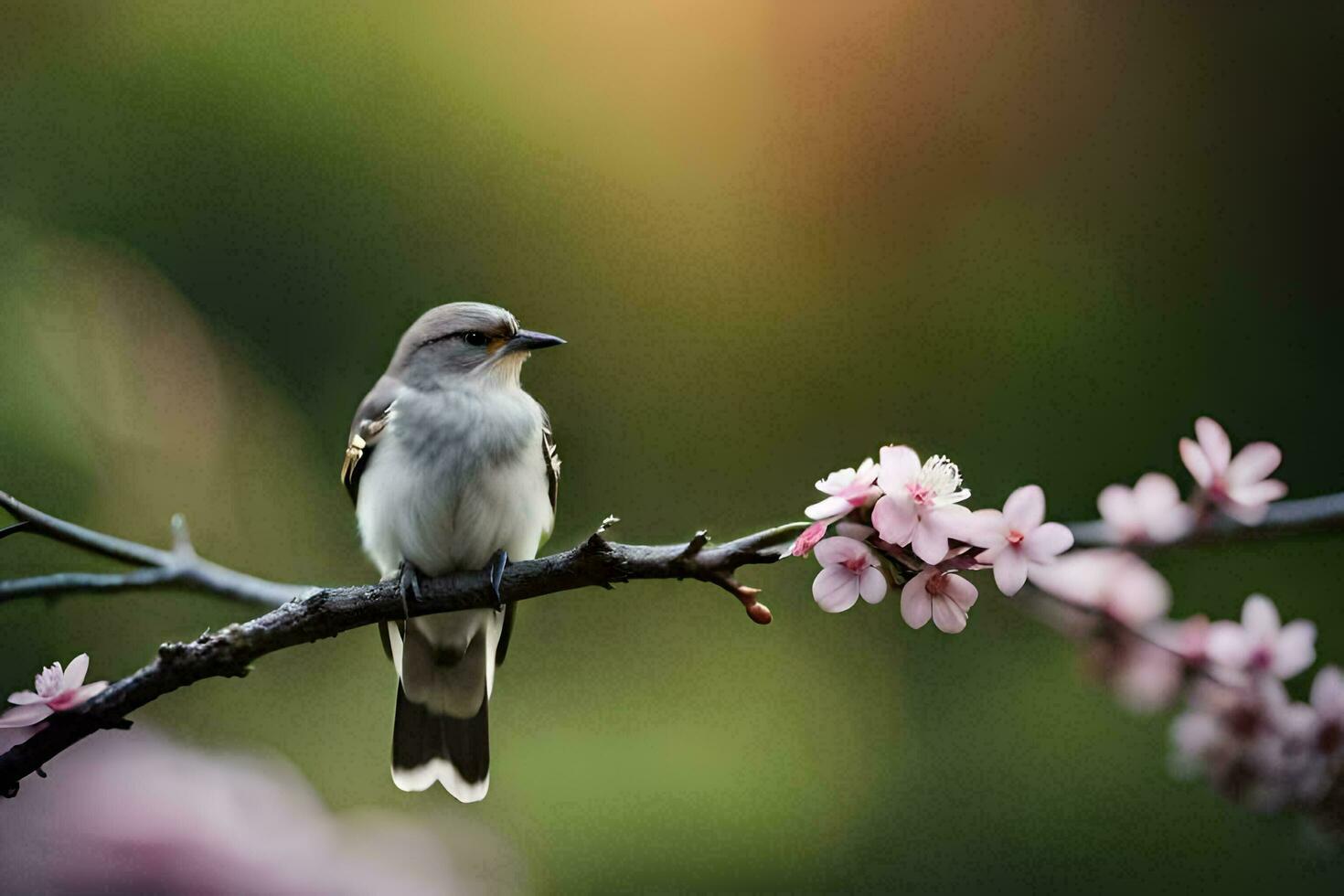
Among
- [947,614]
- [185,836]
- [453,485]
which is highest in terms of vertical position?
[453,485]

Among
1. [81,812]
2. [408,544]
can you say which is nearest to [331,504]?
[408,544]

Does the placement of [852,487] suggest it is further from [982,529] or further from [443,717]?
[443,717]

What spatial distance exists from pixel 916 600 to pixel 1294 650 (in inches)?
15.2

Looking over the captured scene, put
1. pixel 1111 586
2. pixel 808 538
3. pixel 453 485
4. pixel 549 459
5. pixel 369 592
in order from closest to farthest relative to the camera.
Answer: pixel 808 538 < pixel 369 592 < pixel 1111 586 < pixel 453 485 < pixel 549 459

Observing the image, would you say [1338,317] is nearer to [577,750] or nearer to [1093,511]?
[1093,511]

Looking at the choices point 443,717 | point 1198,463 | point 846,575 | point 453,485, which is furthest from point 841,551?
point 443,717

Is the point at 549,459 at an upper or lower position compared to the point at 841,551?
upper

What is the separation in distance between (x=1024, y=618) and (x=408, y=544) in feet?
2.95

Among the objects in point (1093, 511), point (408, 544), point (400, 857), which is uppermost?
point (1093, 511)

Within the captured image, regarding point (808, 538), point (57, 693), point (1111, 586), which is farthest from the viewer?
point (1111, 586)

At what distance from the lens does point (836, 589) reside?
31.4 inches

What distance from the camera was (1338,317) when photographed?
205cm

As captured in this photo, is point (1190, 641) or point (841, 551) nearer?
point (841, 551)

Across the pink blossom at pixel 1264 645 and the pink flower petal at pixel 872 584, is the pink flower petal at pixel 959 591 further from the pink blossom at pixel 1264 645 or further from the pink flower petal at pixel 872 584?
the pink blossom at pixel 1264 645
